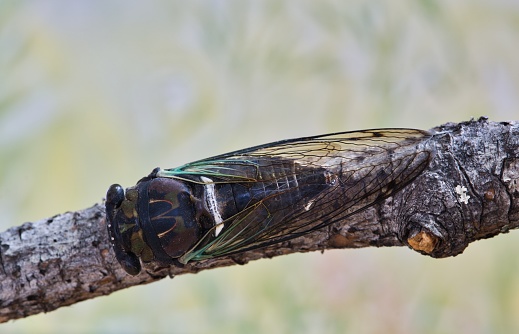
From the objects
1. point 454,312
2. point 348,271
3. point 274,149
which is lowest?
point 454,312

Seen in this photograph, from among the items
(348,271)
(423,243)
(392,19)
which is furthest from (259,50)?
(423,243)

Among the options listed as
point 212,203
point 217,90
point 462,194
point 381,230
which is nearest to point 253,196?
point 212,203

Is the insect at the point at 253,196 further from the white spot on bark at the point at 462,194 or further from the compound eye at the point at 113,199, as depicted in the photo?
the white spot on bark at the point at 462,194

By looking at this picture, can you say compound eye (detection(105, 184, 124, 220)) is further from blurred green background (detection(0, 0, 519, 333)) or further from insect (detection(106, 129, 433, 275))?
blurred green background (detection(0, 0, 519, 333))

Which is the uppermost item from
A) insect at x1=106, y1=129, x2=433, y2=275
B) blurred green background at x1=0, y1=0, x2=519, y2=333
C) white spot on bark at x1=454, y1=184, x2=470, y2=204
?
blurred green background at x1=0, y1=0, x2=519, y2=333

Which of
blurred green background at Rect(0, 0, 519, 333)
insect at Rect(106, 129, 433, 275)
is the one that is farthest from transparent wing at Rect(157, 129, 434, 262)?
blurred green background at Rect(0, 0, 519, 333)

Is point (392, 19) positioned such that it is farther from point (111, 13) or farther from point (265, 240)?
point (265, 240)
